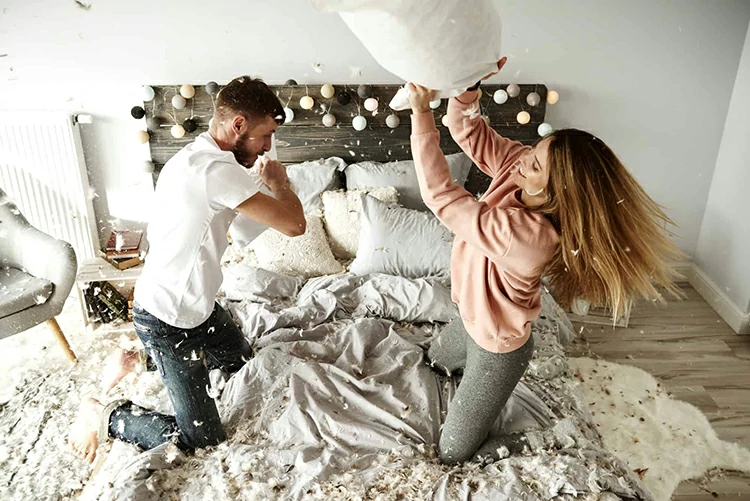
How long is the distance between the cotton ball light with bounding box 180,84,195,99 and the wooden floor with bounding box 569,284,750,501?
6.98 feet

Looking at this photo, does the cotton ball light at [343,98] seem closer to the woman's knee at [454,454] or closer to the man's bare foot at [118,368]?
the man's bare foot at [118,368]

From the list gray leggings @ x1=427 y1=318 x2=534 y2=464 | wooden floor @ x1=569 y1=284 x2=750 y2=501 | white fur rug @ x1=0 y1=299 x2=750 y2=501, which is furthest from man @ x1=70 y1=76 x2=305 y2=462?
wooden floor @ x1=569 y1=284 x2=750 y2=501

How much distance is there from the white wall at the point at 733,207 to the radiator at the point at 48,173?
326cm

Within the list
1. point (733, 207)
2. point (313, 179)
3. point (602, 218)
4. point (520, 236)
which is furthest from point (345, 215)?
point (733, 207)

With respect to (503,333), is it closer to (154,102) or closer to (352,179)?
(352,179)

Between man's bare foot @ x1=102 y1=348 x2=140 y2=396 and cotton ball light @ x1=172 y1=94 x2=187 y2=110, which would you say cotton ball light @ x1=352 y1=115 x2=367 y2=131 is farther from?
man's bare foot @ x1=102 y1=348 x2=140 y2=396

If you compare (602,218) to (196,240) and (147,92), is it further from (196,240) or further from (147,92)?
(147,92)

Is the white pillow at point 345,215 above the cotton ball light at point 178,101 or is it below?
below

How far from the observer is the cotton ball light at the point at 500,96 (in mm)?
2830

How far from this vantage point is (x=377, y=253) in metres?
2.57

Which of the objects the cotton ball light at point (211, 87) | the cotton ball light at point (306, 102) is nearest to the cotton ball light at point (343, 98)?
the cotton ball light at point (306, 102)

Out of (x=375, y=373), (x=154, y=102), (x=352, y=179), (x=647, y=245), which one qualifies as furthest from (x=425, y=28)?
(x=154, y=102)

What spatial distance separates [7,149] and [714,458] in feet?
10.7

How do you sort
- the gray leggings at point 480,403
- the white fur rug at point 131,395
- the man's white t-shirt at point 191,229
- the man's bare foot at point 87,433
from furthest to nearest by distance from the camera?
1. the white fur rug at point 131,395
2. the man's bare foot at point 87,433
3. the gray leggings at point 480,403
4. the man's white t-shirt at point 191,229
